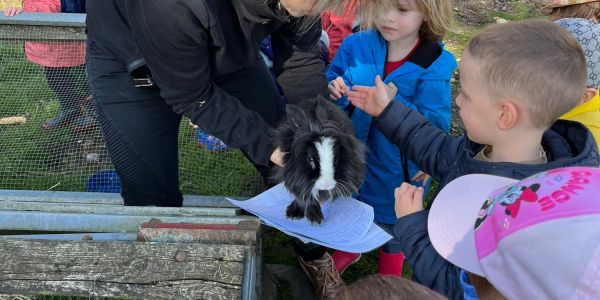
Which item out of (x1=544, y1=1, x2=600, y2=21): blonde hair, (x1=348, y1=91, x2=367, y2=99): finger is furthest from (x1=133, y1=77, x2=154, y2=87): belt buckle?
(x1=544, y1=1, x2=600, y2=21): blonde hair

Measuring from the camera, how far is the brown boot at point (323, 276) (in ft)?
7.24

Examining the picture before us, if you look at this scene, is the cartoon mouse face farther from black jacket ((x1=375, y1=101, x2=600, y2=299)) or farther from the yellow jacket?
the yellow jacket

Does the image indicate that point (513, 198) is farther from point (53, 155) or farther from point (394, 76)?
point (53, 155)

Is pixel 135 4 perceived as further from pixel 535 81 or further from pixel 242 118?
pixel 535 81

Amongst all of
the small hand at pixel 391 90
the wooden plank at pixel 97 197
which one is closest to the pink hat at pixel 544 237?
the small hand at pixel 391 90

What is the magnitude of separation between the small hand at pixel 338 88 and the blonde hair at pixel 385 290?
144 cm

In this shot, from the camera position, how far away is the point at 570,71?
1.27 m

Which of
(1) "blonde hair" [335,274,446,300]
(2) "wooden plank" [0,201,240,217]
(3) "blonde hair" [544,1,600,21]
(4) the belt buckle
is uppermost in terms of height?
(3) "blonde hair" [544,1,600,21]

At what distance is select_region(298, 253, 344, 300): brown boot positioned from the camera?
221cm

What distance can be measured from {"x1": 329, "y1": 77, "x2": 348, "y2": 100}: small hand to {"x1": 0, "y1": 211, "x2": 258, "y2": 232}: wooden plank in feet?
2.71

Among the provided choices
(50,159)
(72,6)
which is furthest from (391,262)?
(72,6)

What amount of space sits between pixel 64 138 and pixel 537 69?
289cm

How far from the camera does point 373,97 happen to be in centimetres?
189

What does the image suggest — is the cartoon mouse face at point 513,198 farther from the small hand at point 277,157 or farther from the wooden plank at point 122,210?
the wooden plank at point 122,210
